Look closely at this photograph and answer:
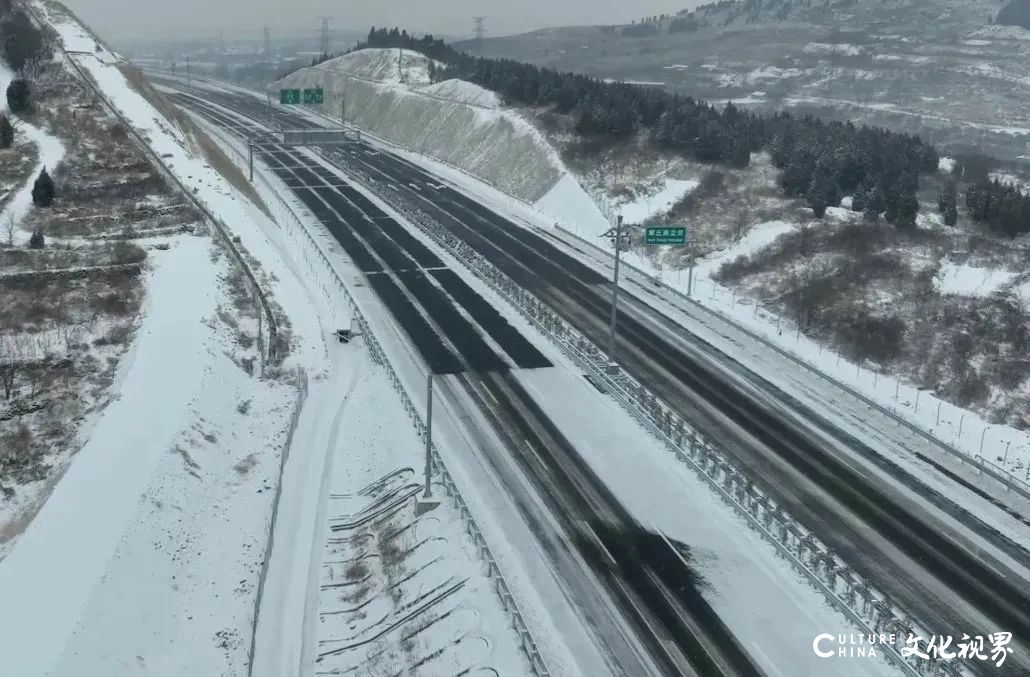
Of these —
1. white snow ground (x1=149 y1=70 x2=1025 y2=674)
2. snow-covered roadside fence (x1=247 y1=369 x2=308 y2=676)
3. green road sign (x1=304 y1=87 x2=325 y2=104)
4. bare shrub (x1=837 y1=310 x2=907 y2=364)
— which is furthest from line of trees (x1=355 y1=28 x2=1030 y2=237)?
snow-covered roadside fence (x1=247 y1=369 x2=308 y2=676)

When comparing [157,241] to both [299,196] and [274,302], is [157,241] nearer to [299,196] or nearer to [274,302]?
[274,302]

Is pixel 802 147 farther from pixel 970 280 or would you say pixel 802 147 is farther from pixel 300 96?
pixel 300 96

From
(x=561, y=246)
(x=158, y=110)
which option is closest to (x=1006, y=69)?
(x=561, y=246)

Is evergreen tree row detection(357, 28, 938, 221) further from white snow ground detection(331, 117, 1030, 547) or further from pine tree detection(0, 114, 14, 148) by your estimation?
pine tree detection(0, 114, 14, 148)

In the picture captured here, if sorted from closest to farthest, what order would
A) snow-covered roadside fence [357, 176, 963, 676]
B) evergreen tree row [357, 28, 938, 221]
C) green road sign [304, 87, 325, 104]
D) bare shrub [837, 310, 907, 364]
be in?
snow-covered roadside fence [357, 176, 963, 676] → bare shrub [837, 310, 907, 364] → evergreen tree row [357, 28, 938, 221] → green road sign [304, 87, 325, 104]

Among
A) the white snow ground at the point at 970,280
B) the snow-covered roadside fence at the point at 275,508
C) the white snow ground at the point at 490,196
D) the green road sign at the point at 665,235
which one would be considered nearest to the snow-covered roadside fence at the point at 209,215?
the snow-covered roadside fence at the point at 275,508

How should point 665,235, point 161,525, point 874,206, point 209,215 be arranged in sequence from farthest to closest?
point 874,206, point 209,215, point 665,235, point 161,525

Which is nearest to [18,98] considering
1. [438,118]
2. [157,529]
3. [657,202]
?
[657,202]
